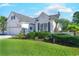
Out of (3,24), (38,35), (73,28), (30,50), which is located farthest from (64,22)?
(3,24)

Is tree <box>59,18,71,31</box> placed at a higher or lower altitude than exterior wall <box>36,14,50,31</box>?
lower

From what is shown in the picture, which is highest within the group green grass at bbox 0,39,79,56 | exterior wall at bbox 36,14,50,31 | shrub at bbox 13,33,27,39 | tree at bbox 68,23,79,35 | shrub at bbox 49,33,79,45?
exterior wall at bbox 36,14,50,31

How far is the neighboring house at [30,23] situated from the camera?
618cm

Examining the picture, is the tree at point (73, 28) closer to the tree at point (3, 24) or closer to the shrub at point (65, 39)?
the shrub at point (65, 39)

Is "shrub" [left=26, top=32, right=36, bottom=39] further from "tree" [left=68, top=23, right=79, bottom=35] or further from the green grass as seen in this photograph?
"tree" [left=68, top=23, right=79, bottom=35]

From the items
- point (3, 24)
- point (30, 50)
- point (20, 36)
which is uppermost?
point (3, 24)

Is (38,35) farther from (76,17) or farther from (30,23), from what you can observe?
(76,17)

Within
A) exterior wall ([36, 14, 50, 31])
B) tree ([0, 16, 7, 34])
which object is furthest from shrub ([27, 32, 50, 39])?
tree ([0, 16, 7, 34])

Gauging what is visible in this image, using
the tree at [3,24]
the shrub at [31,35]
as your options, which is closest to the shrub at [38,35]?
the shrub at [31,35]

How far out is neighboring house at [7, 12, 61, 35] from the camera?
243 inches

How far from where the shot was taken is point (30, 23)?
6.21 meters

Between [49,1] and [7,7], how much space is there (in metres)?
0.39

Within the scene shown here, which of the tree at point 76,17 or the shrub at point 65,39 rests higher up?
the tree at point 76,17

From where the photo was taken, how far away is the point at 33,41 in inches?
244
